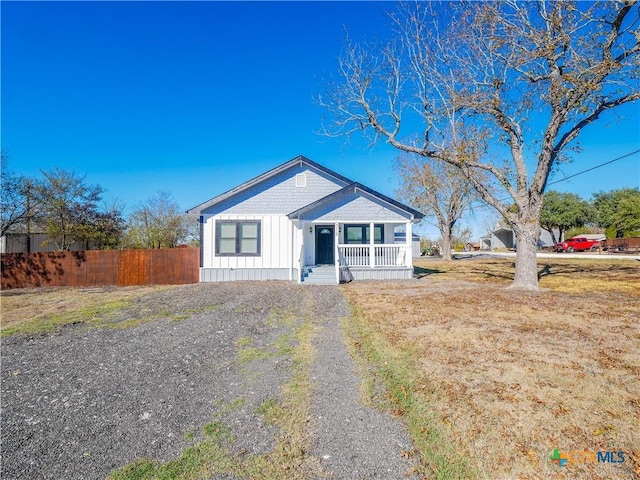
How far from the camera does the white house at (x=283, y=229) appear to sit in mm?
13430

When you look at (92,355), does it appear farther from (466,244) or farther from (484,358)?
(466,244)

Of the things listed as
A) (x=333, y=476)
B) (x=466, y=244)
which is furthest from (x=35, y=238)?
(x=466, y=244)

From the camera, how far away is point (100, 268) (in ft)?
45.0

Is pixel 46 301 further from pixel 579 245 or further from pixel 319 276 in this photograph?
pixel 579 245

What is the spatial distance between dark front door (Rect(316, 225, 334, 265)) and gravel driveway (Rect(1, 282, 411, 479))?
8.80m

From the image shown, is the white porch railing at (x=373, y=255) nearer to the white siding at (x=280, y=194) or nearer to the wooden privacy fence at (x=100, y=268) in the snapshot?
the white siding at (x=280, y=194)

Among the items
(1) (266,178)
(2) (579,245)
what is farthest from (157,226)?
(2) (579,245)

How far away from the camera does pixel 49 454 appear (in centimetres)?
246

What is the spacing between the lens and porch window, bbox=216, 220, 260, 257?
13805 millimetres

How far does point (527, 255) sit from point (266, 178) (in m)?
10.4

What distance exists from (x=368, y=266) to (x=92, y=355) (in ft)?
34.2

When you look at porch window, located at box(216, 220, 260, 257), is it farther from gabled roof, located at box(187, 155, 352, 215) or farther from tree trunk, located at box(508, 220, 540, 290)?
tree trunk, located at box(508, 220, 540, 290)

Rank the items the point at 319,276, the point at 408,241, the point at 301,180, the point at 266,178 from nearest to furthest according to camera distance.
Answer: the point at 319,276
the point at 408,241
the point at 266,178
the point at 301,180

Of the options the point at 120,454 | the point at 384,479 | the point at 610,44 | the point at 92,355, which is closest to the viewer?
the point at 384,479
